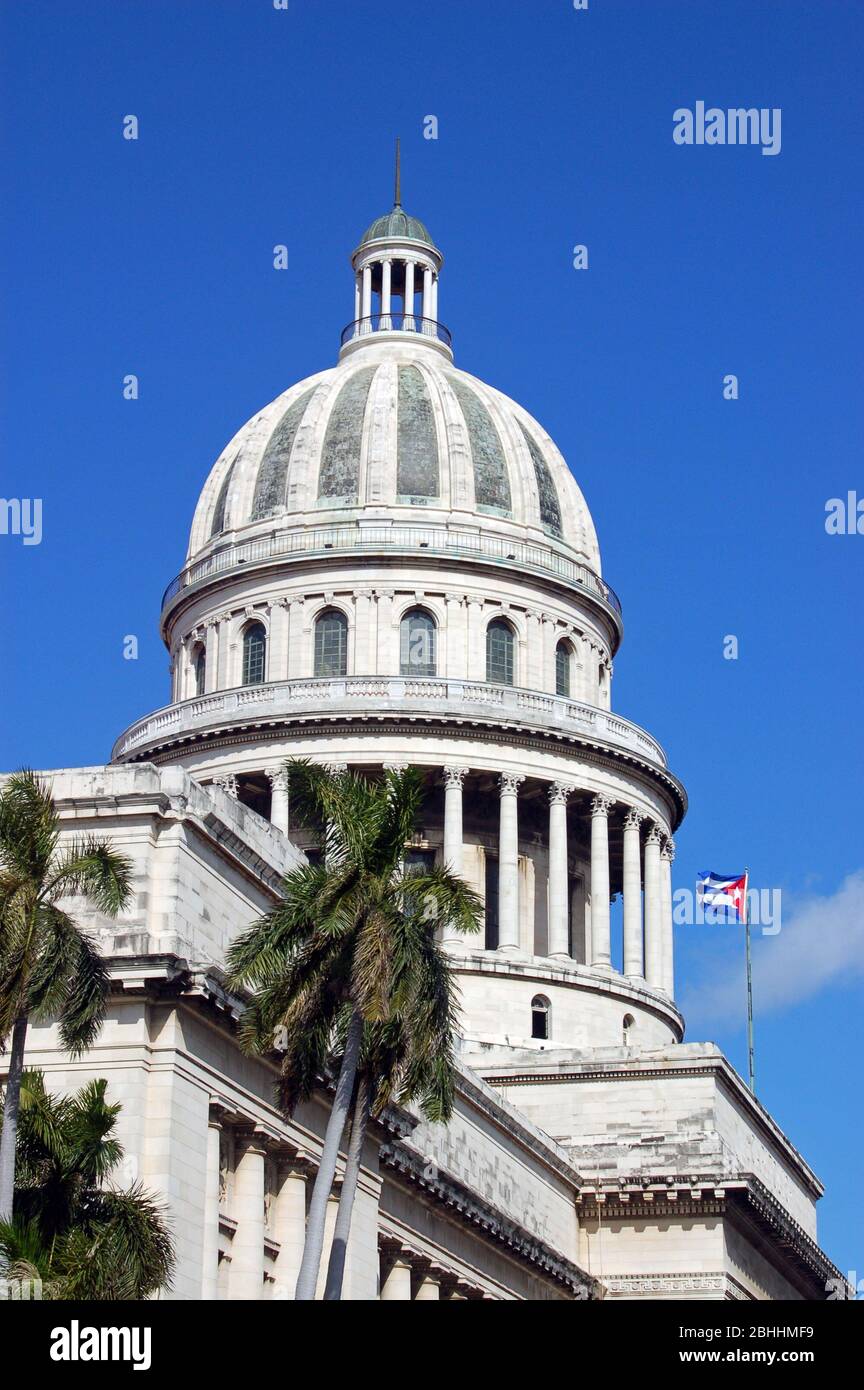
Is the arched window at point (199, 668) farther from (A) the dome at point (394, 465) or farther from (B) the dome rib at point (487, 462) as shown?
(B) the dome rib at point (487, 462)

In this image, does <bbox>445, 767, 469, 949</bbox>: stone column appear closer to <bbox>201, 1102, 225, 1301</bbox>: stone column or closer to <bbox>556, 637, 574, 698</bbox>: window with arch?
<bbox>556, 637, 574, 698</bbox>: window with arch

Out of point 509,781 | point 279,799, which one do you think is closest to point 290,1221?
point 279,799

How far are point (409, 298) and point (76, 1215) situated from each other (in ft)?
227

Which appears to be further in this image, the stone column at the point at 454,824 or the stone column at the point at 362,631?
the stone column at the point at 362,631

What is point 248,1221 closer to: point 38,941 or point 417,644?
point 38,941

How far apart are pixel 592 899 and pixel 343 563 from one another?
14.7 m

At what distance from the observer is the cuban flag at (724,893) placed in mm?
82000

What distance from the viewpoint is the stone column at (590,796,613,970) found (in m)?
85.2

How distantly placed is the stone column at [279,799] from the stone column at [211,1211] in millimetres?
38555

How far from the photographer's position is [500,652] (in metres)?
89.5

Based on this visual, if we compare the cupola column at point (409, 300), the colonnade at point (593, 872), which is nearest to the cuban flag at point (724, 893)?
the colonnade at point (593, 872)

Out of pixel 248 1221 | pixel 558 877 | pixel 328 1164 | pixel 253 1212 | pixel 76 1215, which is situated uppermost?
pixel 558 877

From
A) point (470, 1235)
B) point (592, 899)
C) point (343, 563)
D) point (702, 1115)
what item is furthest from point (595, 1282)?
point (343, 563)
